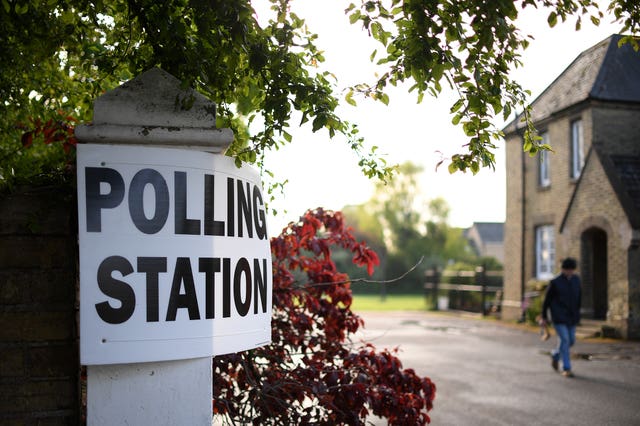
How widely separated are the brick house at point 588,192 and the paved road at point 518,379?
8.69 feet

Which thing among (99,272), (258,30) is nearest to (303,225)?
(258,30)

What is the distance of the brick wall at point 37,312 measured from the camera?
2369 mm

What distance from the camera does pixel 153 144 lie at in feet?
7.96

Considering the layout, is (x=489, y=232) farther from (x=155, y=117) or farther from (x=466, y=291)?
(x=155, y=117)

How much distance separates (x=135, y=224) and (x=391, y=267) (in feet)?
202

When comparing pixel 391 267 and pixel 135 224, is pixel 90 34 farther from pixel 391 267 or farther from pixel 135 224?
pixel 391 267

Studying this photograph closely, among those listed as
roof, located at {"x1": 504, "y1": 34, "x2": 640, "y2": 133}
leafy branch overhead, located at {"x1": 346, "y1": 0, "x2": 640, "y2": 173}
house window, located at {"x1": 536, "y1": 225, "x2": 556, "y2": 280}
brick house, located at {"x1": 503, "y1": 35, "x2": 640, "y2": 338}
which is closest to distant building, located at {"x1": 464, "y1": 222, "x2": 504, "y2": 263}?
brick house, located at {"x1": 503, "y1": 35, "x2": 640, "y2": 338}

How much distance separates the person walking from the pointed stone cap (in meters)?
9.62

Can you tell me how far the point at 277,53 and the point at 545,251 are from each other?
21990mm

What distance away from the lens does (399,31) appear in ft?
9.47

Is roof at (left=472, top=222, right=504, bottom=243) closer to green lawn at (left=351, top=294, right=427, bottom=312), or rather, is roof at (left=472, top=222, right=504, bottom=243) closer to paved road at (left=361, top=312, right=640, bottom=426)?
green lawn at (left=351, top=294, right=427, bottom=312)

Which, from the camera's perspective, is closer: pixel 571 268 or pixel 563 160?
pixel 571 268

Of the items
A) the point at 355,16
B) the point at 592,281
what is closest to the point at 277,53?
the point at 355,16

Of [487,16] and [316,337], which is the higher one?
[487,16]
